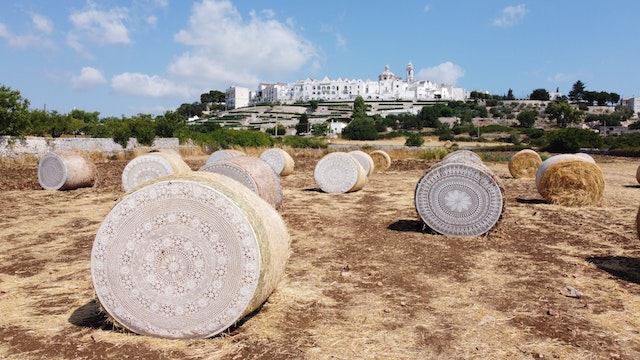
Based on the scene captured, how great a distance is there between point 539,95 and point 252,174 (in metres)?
199

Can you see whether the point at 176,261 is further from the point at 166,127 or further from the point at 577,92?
the point at 577,92

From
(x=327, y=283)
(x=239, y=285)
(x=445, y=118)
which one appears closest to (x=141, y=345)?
(x=239, y=285)

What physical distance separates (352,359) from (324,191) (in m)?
13.5

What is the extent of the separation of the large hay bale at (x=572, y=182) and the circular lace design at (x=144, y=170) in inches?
456

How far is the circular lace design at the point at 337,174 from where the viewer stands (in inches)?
676

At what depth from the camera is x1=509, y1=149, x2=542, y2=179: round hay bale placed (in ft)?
75.3

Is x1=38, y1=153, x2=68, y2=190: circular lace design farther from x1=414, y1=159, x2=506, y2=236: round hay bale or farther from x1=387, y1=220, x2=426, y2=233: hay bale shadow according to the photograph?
x1=414, y1=159, x2=506, y2=236: round hay bale

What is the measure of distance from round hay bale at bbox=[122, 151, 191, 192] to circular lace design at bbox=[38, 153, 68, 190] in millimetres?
3484

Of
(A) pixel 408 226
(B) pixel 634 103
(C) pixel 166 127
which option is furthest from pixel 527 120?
(A) pixel 408 226

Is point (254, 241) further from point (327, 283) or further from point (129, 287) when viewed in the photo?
point (327, 283)

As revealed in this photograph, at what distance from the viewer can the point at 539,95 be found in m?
186

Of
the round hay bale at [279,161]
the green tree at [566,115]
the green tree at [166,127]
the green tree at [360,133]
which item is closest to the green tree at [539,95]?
the green tree at [566,115]

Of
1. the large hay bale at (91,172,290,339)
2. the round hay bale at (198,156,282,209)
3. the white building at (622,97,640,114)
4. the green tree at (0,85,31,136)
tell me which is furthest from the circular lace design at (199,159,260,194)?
the white building at (622,97,640,114)

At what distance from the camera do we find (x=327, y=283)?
6.35m
